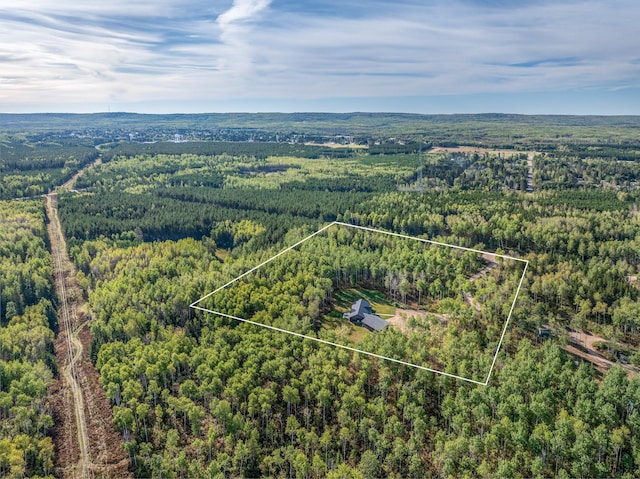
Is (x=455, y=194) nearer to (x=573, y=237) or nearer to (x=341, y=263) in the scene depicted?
(x=573, y=237)

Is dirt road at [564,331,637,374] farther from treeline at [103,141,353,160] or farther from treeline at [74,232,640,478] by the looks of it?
treeline at [103,141,353,160]

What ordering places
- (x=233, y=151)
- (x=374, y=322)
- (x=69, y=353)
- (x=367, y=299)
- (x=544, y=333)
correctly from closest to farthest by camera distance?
(x=374, y=322) < (x=367, y=299) < (x=544, y=333) < (x=69, y=353) < (x=233, y=151)

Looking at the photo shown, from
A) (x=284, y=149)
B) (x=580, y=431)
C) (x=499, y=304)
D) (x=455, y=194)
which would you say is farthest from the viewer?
(x=284, y=149)

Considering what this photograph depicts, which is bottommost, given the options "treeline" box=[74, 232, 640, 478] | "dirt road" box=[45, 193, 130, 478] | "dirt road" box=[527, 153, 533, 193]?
"dirt road" box=[45, 193, 130, 478]

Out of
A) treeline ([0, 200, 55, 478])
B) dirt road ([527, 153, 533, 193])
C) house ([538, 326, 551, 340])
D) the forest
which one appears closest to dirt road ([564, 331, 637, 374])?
the forest

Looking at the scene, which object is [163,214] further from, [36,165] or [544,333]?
[36,165]

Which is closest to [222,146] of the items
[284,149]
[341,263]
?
[284,149]

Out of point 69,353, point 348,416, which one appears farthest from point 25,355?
point 348,416
